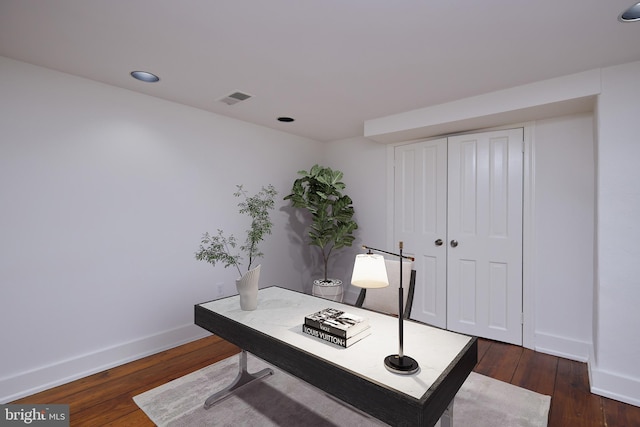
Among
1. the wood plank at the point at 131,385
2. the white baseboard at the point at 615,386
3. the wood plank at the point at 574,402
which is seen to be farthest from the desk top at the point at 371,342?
the white baseboard at the point at 615,386

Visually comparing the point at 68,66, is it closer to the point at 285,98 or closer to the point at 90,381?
the point at 285,98

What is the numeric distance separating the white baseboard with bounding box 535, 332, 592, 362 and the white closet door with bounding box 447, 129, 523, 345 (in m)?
0.17

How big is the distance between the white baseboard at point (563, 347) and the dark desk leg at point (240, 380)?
2477mm

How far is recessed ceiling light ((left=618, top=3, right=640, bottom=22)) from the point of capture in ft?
5.02

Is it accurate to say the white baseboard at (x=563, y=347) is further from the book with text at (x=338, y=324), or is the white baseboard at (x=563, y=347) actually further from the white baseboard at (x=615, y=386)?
the book with text at (x=338, y=324)

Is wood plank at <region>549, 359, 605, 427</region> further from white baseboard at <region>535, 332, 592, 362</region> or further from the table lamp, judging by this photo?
the table lamp

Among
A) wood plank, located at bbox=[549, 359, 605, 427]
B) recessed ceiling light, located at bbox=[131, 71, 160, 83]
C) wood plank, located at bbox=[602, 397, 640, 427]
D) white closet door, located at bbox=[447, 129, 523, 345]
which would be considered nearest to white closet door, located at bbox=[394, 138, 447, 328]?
white closet door, located at bbox=[447, 129, 523, 345]

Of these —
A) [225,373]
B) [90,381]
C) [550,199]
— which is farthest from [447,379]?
[90,381]

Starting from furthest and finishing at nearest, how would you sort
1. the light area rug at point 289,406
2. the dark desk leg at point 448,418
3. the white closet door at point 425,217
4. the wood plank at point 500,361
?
the white closet door at point 425,217 → the wood plank at point 500,361 → the light area rug at point 289,406 → the dark desk leg at point 448,418

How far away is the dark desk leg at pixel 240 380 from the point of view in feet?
6.79

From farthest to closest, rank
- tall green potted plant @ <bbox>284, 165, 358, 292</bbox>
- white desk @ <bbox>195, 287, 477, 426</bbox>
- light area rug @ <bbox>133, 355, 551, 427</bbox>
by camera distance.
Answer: tall green potted plant @ <bbox>284, 165, 358, 292</bbox>
light area rug @ <bbox>133, 355, 551, 427</bbox>
white desk @ <bbox>195, 287, 477, 426</bbox>

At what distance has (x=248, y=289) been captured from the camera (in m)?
1.97

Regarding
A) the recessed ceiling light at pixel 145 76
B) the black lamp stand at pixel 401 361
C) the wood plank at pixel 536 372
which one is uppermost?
the recessed ceiling light at pixel 145 76

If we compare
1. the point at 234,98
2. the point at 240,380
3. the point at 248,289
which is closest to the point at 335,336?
the point at 248,289
